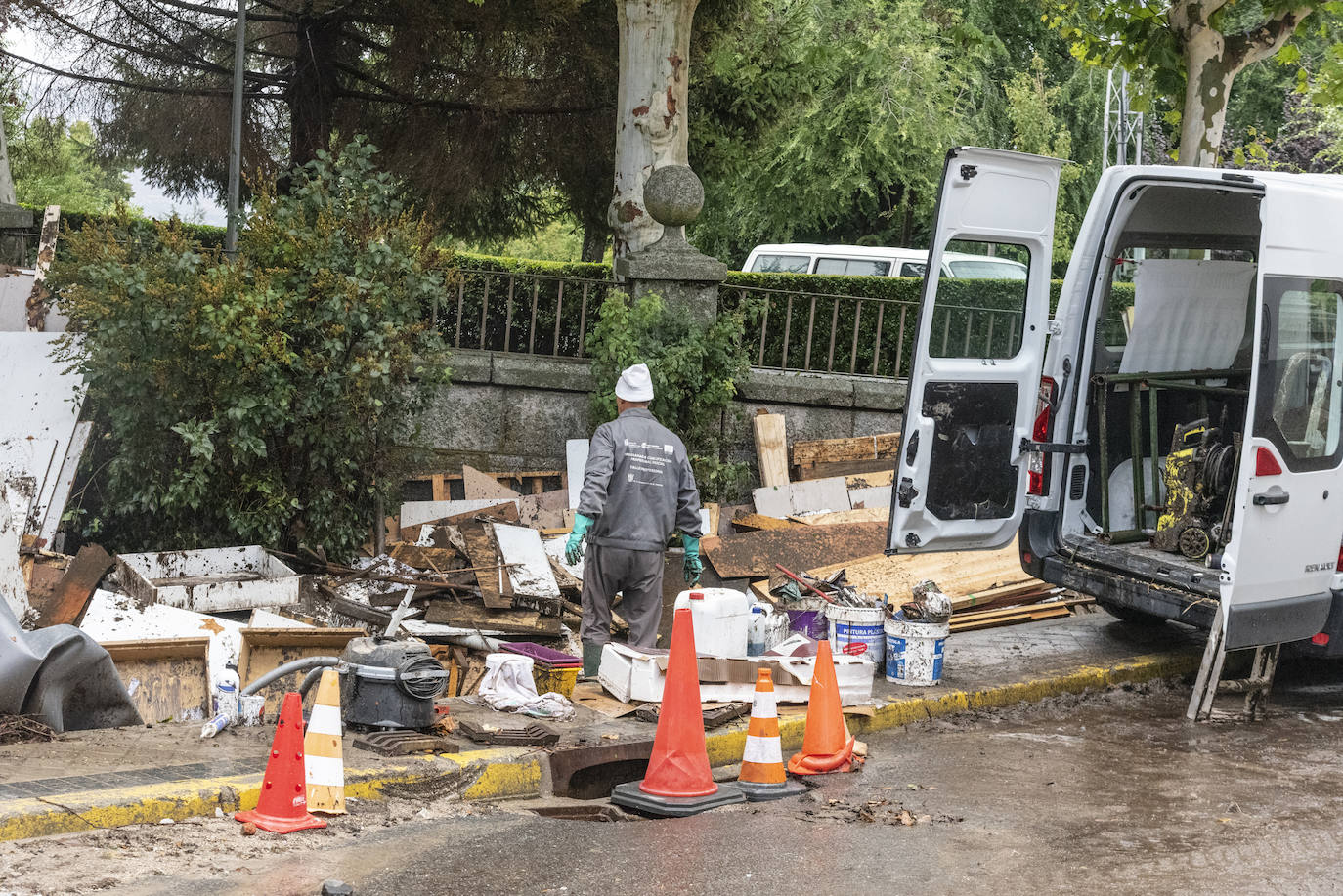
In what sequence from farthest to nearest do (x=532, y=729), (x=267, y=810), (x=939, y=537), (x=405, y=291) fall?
(x=405, y=291) → (x=939, y=537) → (x=532, y=729) → (x=267, y=810)

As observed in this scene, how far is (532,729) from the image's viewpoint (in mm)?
5781

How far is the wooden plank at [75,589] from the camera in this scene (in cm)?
715

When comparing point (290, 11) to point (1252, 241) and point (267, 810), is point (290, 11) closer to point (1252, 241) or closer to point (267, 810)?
point (1252, 241)

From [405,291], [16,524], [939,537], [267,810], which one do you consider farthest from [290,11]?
[267,810]

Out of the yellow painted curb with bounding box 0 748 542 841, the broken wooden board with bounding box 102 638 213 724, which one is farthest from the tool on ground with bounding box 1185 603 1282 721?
the broken wooden board with bounding box 102 638 213 724

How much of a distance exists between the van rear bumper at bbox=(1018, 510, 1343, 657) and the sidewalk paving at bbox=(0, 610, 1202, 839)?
53cm

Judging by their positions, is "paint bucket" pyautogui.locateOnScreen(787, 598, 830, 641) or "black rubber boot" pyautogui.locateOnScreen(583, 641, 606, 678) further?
"paint bucket" pyautogui.locateOnScreen(787, 598, 830, 641)

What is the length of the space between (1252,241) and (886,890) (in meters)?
5.51

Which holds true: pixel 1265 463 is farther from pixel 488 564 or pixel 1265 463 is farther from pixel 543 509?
pixel 543 509

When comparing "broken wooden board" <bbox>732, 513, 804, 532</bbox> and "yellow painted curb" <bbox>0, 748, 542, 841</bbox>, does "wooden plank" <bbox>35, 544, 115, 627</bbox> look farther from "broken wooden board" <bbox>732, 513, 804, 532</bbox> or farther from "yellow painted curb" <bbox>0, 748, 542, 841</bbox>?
"broken wooden board" <bbox>732, 513, 804, 532</bbox>

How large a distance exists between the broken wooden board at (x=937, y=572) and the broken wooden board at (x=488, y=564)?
2126 millimetres

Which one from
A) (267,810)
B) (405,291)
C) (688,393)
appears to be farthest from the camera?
(688,393)

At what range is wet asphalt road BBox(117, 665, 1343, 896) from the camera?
4410mm

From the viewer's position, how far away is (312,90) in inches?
480
